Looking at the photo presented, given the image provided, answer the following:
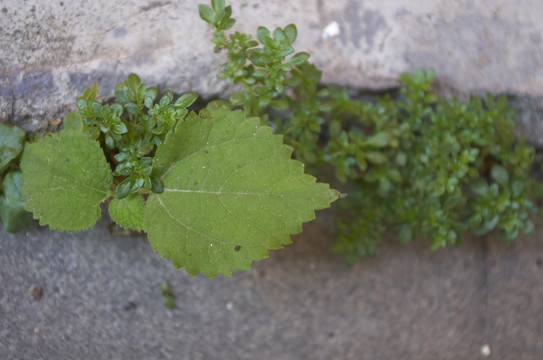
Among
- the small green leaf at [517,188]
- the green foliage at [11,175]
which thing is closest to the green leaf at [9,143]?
the green foliage at [11,175]

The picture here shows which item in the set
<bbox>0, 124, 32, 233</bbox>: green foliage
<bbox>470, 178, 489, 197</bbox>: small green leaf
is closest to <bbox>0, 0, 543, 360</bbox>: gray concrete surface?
<bbox>0, 124, 32, 233</bbox>: green foliage

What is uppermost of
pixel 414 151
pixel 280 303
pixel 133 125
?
pixel 133 125

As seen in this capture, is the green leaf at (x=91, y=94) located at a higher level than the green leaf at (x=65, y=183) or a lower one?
higher

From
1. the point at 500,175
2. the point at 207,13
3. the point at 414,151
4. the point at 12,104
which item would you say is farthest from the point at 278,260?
the point at 12,104

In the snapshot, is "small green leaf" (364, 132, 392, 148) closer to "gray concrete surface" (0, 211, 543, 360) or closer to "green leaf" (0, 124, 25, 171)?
"gray concrete surface" (0, 211, 543, 360)

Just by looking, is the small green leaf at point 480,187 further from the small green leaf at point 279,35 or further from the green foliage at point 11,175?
the green foliage at point 11,175

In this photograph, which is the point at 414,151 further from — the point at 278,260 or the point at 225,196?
the point at 225,196
